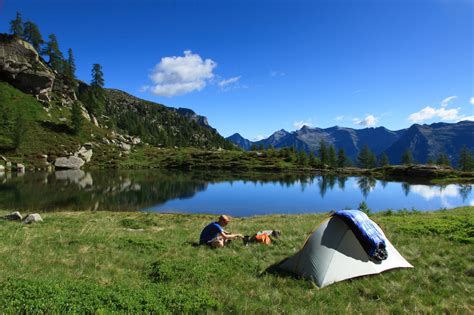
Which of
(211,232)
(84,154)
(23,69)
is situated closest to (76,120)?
(84,154)

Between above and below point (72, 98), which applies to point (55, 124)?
below

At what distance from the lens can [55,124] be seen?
13075 centimetres

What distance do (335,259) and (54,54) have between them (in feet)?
621

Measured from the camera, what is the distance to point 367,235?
39.9 ft

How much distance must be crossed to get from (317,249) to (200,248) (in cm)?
652

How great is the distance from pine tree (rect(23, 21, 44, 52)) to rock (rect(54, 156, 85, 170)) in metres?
80.9

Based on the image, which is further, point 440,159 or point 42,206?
point 440,159

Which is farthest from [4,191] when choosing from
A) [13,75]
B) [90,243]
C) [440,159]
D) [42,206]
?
[440,159]

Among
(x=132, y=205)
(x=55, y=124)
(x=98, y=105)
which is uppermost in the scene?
(x=98, y=105)

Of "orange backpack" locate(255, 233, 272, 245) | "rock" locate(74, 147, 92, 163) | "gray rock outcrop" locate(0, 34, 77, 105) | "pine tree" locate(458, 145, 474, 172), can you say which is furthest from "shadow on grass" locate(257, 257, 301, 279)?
"pine tree" locate(458, 145, 474, 172)

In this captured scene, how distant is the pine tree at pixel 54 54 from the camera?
15875cm

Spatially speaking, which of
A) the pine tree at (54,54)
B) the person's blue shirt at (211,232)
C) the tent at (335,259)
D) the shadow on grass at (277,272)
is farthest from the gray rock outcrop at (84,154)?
the tent at (335,259)

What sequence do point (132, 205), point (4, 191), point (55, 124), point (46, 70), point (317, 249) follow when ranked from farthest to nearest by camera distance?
point (46, 70) < point (55, 124) < point (4, 191) < point (132, 205) < point (317, 249)

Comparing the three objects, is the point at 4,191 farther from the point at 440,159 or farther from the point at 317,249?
the point at 440,159
